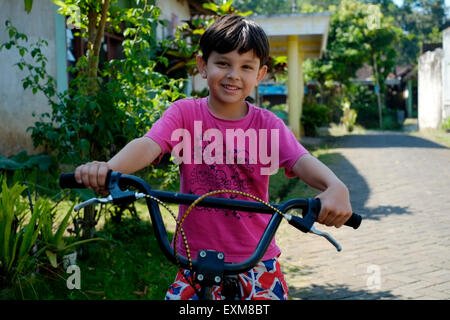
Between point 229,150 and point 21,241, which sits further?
point 21,241

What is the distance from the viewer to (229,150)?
2176 mm

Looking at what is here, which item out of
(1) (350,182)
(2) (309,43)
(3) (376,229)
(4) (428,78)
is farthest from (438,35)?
(3) (376,229)

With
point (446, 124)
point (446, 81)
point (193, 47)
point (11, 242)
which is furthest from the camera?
point (446, 81)

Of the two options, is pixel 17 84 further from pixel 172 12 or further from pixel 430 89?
pixel 430 89

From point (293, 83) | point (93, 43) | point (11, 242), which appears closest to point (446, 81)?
point (293, 83)

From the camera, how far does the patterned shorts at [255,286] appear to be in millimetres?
1936

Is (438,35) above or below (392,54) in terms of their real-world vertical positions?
above

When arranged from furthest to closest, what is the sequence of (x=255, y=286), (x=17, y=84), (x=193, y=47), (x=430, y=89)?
(x=430, y=89), (x=17, y=84), (x=193, y=47), (x=255, y=286)

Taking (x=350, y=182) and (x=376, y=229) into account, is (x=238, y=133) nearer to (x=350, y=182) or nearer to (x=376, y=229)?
(x=376, y=229)

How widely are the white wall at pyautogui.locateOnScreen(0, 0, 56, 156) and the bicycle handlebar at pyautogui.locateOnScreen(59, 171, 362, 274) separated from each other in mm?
5574

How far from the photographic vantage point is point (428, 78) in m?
24.5

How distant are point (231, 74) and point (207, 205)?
A: 2.27ft

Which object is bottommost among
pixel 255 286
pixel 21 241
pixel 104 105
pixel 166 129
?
pixel 21 241
